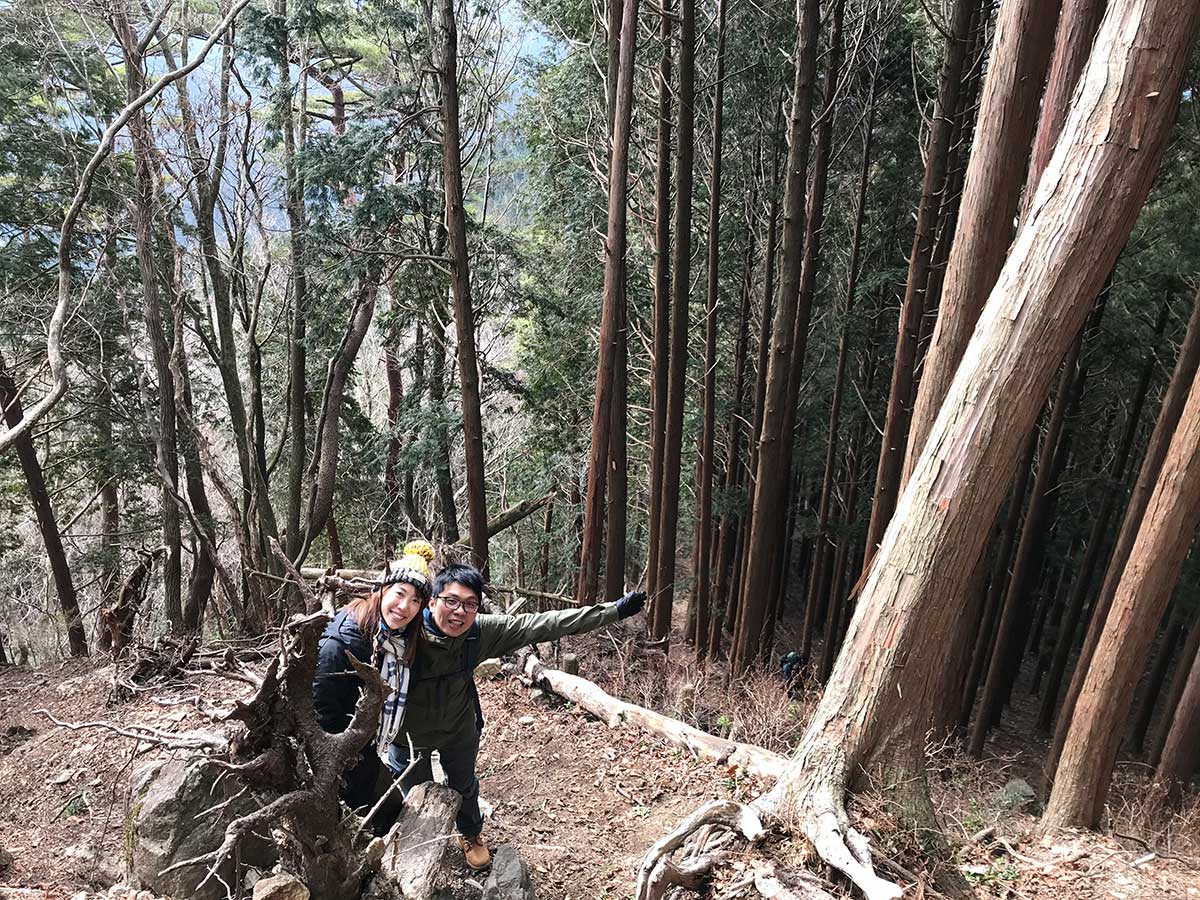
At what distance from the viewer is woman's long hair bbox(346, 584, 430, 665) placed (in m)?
2.99

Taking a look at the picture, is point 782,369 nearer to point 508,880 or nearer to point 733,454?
point 733,454

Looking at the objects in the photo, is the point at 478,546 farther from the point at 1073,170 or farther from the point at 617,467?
the point at 1073,170

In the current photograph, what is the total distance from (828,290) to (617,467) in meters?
6.73

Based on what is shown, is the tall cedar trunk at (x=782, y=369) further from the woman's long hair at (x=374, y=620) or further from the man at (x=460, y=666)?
the woman's long hair at (x=374, y=620)

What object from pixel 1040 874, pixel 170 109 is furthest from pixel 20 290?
pixel 1040 874

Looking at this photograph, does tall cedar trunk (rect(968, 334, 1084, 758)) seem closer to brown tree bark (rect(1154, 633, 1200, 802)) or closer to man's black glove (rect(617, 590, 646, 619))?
brown tree bark (rect(1154, 633, 1200, 802))

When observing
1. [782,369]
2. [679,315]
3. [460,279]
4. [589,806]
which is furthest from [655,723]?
[460,279]

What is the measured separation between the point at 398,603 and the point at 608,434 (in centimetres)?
576

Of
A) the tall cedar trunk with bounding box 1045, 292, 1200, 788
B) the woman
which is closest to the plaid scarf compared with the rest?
the woman

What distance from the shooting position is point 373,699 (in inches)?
106

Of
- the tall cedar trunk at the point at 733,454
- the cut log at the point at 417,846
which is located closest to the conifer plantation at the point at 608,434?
the cut log at the point at 417,846

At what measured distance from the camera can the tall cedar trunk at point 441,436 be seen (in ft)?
37.0

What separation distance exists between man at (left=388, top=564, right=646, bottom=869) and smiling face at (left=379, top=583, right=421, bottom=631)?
0.52 ft

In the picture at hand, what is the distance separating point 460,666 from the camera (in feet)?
10.6
